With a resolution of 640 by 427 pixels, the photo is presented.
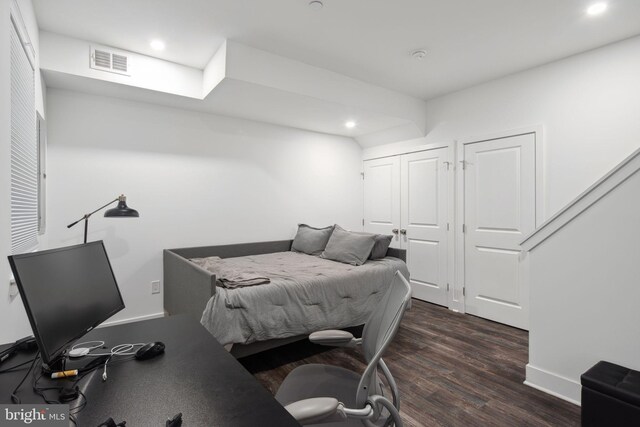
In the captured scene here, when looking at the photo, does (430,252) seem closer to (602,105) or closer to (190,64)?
(602,105)

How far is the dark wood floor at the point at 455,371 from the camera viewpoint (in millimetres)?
1849

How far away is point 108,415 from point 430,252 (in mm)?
3756

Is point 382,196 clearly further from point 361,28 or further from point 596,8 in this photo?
point 596,8

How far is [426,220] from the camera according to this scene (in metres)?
4.04

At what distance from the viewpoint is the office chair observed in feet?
2.97

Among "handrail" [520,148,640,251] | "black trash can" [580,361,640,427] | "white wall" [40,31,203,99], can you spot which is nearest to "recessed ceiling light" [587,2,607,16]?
"handrail" [520,148,640,251]

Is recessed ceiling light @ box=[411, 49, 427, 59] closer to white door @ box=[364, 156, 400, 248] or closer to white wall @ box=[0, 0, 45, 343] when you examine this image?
white door @ box=[364, 156, 400, 248]

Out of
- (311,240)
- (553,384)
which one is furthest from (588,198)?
(311,240)

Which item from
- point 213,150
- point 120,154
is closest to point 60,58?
point 120,154

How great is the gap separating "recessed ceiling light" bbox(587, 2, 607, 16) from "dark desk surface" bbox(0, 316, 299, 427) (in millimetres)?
3167

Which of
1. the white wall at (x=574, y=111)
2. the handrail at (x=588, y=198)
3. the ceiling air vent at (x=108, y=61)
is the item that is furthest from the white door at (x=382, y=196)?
the ceiling air vent at (x=108, y=61)

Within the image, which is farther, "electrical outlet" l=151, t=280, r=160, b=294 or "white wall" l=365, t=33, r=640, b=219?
"electrical outlet" l=151, t=280, r=160, b=294

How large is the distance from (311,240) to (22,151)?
2.84m

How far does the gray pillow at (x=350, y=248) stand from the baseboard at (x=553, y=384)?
1662mm
